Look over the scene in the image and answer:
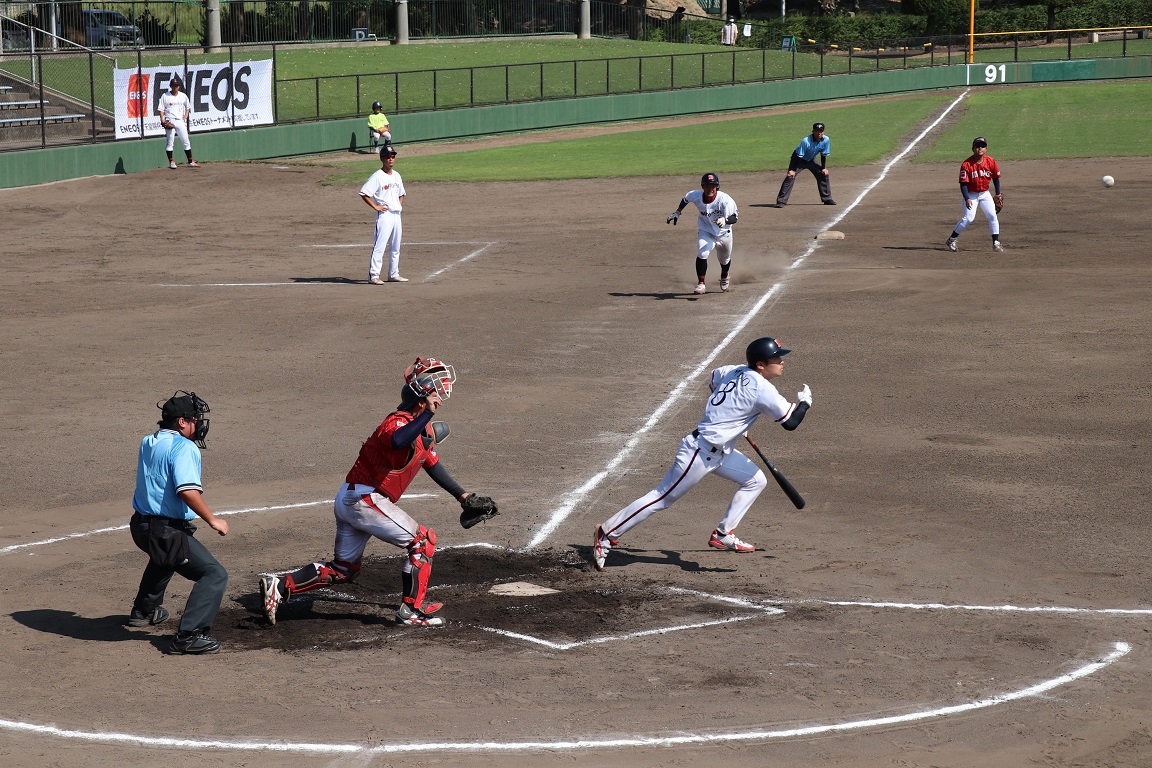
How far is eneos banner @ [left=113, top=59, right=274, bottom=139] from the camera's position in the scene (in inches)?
1499

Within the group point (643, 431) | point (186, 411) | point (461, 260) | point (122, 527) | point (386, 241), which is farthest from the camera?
point (461, 260)

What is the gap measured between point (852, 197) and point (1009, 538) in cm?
2160

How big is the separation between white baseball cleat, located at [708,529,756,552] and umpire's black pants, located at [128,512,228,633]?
3.79 m

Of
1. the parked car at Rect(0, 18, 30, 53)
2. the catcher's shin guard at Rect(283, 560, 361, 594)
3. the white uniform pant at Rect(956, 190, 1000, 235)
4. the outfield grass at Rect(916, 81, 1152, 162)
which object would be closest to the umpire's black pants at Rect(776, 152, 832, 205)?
the white uniform pant at Rect(956, 190, 1000, 235)

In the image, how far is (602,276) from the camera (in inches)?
904

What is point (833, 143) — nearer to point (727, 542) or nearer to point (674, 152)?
point (674, 152)

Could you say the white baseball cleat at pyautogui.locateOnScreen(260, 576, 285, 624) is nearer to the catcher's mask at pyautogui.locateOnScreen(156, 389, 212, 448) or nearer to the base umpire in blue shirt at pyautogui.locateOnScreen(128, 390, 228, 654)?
the base umpire in blue shirt at pyautogui.locateOnScreen(128, 390, 228, 654)

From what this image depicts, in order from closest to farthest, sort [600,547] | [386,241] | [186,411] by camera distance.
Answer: [186,411], [600,547], [386,241]

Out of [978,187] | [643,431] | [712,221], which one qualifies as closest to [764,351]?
[643,431]

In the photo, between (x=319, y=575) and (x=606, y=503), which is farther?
(x=606, y=503)

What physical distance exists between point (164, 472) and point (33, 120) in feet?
106

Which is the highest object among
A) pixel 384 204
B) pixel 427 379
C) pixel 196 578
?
pixel 384 204

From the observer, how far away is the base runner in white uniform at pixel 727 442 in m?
10.1

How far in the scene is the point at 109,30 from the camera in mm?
48969
